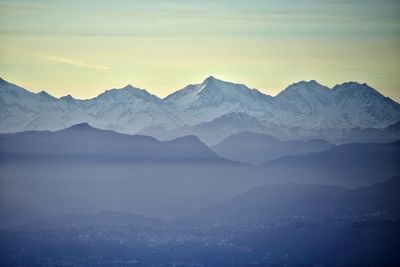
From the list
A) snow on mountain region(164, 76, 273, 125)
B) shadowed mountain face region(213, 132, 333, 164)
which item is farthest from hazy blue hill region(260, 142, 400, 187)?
snow on mountain region(164, 76, 273, 125)

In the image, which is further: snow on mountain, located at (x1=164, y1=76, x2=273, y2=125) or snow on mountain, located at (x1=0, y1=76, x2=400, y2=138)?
snow on mountain, located at (x1=164, y1=76, x2=273, y2=125)

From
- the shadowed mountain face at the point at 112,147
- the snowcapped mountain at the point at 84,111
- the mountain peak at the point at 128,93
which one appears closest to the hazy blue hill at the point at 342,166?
the shadowed mountain face at the point at 112,147

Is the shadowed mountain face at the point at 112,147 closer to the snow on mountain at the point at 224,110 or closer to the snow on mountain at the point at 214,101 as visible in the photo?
the snow on mountain at the point at 224,110

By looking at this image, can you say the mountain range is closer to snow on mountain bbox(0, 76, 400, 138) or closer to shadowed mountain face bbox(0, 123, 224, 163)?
snow on mountain bbox(0, 76, 400, 138)

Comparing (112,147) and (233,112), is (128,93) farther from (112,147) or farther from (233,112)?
(233,112)

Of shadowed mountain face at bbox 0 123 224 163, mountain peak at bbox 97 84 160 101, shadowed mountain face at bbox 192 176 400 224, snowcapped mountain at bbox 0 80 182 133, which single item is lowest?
shadowed mountain face at bbox 192 176 400 224

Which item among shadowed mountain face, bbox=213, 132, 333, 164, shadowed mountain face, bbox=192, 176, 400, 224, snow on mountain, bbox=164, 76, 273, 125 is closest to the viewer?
shadowed mountain face, bbox=192, 176, 400, 224

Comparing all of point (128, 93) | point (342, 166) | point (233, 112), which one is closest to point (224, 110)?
point (233, 112)
